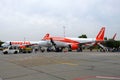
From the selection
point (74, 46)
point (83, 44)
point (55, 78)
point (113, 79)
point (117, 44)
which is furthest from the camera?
point (117, 44)

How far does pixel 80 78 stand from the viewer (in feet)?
39.3

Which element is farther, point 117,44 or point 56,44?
point 117,44

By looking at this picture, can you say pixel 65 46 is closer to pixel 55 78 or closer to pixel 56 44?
pixel 56 44

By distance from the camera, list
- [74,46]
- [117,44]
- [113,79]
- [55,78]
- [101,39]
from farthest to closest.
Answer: [117,44]
[101,39]
[74,46]
[55,78]
[113,79]

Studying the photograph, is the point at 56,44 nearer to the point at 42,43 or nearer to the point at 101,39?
the point at 42,43

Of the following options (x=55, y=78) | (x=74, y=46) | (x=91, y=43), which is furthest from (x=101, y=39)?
(x=55, y=78)

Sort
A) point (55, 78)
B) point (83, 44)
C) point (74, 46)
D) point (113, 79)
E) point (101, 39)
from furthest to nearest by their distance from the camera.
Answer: point (101, 39), point (83, 44), point (74, 46), point (55, 78), point (113, 79)

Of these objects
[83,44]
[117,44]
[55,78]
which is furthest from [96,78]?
[117,44]

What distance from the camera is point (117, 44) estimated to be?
13850cm

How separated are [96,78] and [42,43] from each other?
6044 centimetres

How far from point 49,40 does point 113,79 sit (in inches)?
2352

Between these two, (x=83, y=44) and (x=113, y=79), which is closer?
(x=113, y=79)

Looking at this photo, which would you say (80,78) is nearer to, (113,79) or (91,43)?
(113,79)

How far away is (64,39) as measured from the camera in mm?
71312
